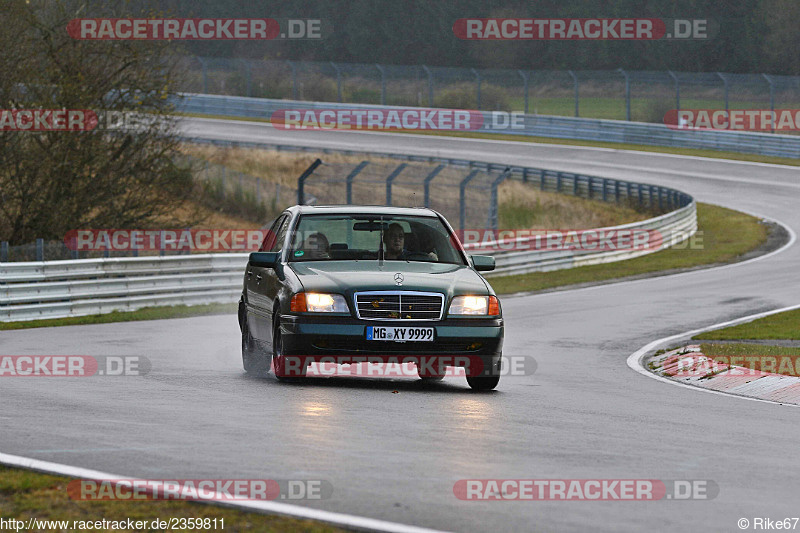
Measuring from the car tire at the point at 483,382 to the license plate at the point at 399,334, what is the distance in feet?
2.53

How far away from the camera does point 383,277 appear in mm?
10469

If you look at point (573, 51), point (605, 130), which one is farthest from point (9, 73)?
point (573, 51)

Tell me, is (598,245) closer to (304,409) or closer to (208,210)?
(208,210)

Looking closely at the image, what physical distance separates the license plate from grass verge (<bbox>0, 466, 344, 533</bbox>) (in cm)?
437

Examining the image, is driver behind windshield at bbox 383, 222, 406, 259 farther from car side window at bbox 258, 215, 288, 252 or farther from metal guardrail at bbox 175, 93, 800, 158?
metal guardrail at bbox 175, 93, 800, 158

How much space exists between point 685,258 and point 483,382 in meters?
20.6

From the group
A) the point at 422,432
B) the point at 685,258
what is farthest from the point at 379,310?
the point at 685,258

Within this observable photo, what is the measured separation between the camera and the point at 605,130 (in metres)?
55.7

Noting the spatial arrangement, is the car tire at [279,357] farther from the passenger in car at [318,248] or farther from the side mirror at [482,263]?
the side mirror at [482,263]

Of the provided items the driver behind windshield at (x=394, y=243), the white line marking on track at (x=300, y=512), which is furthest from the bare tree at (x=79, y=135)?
the white line marking on track at (x=300, y=512)

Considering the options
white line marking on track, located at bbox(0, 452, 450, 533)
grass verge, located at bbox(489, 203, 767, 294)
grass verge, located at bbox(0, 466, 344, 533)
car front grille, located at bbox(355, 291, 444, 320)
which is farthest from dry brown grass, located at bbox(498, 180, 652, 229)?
grass verge, located at bbox(0, 466, 344, 533)

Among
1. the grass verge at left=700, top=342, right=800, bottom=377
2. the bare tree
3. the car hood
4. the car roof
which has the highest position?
the bare tree

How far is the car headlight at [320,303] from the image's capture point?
→ 402 inches

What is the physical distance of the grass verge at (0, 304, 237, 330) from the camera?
1878cm
